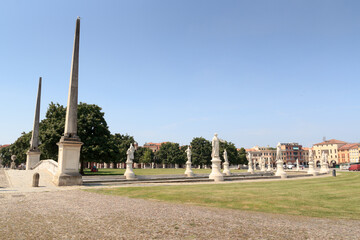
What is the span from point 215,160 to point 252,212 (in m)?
16.7

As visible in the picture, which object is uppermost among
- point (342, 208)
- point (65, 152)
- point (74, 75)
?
point (74, 75)

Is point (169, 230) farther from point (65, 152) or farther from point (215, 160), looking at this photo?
point (215, 160)

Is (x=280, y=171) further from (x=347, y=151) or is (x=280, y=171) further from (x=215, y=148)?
(x=347, y=151)

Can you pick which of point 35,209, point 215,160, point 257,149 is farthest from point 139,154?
point 35,209

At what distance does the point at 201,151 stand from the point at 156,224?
84.5 m

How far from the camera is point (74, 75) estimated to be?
20391 millimetres

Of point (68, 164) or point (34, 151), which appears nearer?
point (68, 164)

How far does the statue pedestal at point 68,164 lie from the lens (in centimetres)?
1739

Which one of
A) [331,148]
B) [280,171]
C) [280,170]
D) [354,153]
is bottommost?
[280,171]

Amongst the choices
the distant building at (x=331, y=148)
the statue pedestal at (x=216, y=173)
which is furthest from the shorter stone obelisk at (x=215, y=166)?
the distant building at (x=331, y=148)

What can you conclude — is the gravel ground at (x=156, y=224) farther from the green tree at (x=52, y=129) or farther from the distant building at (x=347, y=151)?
the distant building at (x=347, y=151)

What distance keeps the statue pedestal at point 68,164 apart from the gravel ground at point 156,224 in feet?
28.3

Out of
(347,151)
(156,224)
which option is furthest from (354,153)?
(156,224)

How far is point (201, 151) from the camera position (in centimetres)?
9038
